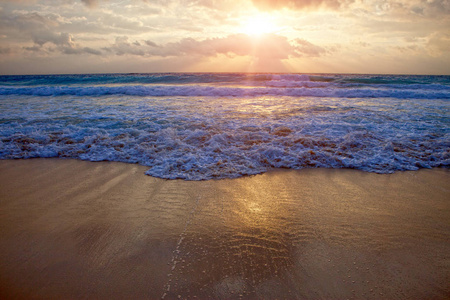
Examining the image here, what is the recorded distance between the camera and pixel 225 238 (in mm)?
2645

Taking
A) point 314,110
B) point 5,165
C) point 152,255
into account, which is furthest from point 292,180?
point 314,110

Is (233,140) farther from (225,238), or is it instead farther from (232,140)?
(225,238)

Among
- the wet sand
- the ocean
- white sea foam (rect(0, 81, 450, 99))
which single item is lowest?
the wet sand

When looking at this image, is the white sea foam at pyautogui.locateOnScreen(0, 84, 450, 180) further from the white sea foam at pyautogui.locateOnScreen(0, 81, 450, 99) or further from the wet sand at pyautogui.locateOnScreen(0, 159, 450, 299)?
the white sea foam at pyautogui.locateOnScreen(0, 81, 450, 99)

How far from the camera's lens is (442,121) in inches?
330

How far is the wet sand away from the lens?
81.7 inches

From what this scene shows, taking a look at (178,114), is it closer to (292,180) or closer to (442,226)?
(292,180)

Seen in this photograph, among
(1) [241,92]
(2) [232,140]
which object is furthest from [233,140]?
(1) [241,92]

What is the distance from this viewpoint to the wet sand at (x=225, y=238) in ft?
6.81

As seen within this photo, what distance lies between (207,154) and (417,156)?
450 cm

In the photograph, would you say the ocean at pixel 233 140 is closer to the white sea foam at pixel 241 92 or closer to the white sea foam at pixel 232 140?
the white sea foam at pixel 232 140

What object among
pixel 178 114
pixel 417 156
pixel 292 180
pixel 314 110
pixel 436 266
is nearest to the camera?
pixel 436 266

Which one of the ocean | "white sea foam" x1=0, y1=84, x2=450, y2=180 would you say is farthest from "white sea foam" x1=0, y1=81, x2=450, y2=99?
"white sea foam" x1=0, y1=84, x2=450, y2=180

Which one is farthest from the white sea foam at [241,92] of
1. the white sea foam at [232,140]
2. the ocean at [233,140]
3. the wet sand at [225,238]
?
the wet sand at [225,238]
